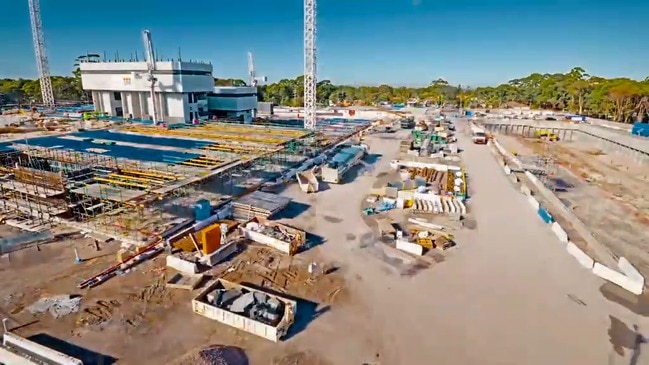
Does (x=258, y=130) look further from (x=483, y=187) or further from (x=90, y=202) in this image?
(x=483, y=187)

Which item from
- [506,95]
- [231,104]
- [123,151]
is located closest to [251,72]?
[231,104]

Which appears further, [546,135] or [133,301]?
[546,135]

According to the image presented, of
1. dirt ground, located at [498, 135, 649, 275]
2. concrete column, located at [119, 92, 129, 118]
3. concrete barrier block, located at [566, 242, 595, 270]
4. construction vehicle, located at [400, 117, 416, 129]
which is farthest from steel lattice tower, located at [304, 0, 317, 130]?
concrete barrier block, located at [566, 242, 595, 270]

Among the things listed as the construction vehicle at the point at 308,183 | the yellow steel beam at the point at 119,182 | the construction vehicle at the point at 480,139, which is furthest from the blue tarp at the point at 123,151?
the construction vehicle at the point at 480,139

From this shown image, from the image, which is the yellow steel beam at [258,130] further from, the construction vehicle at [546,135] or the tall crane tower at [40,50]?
the tall crane tower at [40,50]

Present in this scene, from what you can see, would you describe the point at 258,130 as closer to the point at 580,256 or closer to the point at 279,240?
the point at 279,240
